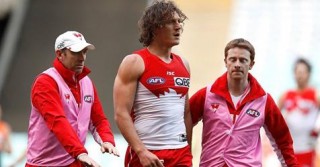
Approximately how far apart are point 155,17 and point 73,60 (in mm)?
733

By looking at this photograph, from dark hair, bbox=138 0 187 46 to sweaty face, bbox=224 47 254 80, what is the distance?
53cm

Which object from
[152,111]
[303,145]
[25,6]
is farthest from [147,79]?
[25,6]

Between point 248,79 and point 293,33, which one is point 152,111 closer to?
point 248,79

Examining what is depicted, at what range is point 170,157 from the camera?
8.51 metres

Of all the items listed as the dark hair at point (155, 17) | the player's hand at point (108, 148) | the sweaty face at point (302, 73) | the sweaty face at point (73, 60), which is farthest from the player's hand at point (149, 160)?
the sweaty face at point (302, 73)

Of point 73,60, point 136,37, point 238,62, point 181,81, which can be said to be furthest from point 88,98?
point 136,37

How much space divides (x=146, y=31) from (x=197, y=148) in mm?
9677

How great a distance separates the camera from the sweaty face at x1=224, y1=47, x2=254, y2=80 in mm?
8867

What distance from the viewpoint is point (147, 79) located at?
8.50m

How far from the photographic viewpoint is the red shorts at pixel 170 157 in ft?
27.9

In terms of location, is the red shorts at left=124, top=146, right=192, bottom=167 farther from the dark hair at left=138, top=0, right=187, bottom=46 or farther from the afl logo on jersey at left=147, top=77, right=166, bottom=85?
the dark hair at left=138, top=0, right=187, bottom=46

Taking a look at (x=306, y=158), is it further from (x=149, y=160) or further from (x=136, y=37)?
(x=136, y=37)

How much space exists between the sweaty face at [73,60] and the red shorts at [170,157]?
767mm

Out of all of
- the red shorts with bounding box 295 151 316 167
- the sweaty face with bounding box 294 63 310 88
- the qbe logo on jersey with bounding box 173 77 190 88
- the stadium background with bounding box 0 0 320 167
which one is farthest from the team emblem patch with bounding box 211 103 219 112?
the stadium background with bounding box 0 0 320 167
